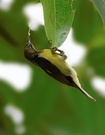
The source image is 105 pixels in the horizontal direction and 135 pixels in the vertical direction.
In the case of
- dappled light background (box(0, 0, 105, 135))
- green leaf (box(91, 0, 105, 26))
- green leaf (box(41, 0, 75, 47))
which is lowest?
green leaf (box(41, 0, 75, 47))

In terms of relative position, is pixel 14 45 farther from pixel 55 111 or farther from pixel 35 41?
pixel 55 111

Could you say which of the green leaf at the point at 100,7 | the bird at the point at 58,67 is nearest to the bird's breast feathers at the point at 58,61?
the bird at the point at 58,67

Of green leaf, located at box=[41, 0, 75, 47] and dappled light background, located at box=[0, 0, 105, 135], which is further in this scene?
dappled light background, located at box=[0, 0, 105, 135]

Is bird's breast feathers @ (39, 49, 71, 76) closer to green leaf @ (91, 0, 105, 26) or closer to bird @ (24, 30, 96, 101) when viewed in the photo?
bird @ (24, 30, 96, 101)

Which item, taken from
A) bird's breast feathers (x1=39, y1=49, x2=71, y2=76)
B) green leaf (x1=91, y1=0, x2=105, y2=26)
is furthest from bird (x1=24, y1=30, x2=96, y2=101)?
green leaf (x1=91, y1=0, x2=105, y2=26)

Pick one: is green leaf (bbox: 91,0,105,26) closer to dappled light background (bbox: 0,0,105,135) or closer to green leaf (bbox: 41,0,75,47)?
green leaf (bbox: 41,0,75,47)

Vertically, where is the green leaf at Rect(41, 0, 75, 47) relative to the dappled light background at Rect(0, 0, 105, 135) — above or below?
below

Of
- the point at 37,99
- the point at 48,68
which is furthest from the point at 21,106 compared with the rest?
the point at 48,68

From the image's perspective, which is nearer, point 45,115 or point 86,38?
point 45,115

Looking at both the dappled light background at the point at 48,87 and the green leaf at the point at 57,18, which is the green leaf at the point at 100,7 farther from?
the dappled light background at the point at 48,87
